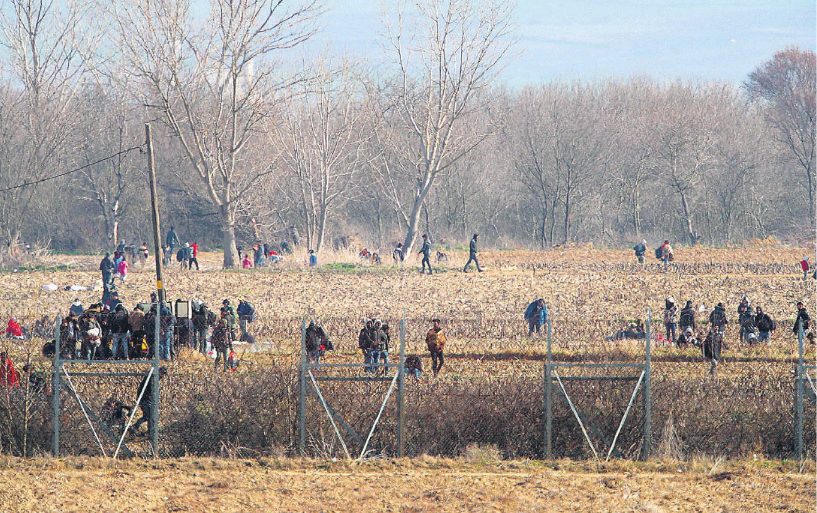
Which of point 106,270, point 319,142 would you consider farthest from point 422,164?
point 106,270

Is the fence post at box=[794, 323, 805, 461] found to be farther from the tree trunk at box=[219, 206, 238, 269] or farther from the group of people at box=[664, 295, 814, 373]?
the tree trunk at box=[219, 206, 238, 269]

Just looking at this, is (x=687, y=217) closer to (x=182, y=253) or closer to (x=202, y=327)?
(x=182, y=253)

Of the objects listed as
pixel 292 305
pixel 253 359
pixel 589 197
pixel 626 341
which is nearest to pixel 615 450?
pixel 626 341

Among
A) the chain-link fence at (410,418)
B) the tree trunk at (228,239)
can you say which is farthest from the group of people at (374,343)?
the tree trunk at (228,239)

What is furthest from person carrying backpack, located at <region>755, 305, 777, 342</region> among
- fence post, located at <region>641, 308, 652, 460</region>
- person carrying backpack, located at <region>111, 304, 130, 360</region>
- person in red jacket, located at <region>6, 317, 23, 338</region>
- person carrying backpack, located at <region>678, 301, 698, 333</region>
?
person in red jacket, located at <region>6, 317, 23, 338</region>

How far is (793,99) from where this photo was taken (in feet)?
250

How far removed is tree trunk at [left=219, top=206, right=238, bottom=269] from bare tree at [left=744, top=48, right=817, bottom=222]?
1473 inches

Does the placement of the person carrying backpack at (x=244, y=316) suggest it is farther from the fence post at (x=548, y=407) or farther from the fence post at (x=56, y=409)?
the fence post at (x=548, y=407)

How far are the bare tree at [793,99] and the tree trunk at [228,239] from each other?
37419 mm

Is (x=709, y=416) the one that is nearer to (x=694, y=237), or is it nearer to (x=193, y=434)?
(x=193, y=434)

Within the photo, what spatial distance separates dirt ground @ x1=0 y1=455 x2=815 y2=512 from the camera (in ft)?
43.0

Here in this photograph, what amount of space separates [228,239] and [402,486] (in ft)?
99.4

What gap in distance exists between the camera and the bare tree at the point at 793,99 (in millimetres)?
70812

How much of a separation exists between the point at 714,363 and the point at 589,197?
52694 millimetres
